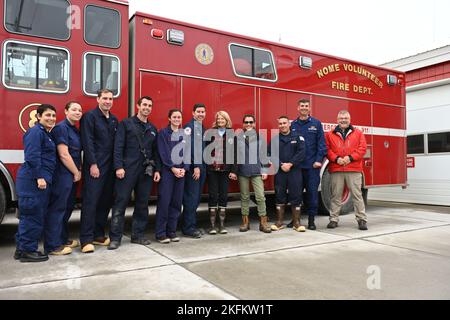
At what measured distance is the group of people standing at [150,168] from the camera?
13.8 ft

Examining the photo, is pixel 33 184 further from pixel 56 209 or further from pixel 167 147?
pixel 167 147

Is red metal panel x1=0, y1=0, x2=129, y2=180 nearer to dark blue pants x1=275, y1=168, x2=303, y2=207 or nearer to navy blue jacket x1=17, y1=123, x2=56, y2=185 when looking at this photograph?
navy blue jacket x1=17, y1=123, x2=56, y2=185

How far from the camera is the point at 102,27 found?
5102 mm

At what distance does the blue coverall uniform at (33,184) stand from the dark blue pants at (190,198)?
181 cm

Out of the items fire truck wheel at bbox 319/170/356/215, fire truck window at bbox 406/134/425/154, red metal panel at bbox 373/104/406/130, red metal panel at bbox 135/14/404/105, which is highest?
red metal panel at bbox 135/14/404/105

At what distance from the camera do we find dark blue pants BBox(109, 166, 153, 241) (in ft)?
15.5

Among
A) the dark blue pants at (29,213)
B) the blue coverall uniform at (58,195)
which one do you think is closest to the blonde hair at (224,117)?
the blue coverall uniform at (58,195)

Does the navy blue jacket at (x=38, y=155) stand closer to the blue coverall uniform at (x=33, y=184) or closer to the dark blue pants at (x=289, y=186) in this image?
the blue coverall uniform at (x=33, y=184)

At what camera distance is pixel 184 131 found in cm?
523

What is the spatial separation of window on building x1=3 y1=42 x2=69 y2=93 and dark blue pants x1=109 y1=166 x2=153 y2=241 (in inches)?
55.6

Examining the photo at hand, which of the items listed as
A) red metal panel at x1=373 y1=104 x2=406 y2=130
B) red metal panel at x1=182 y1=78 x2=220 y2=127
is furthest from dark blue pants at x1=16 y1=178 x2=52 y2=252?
red metal panel at x1=373 y1=104 x2=406 y2=130

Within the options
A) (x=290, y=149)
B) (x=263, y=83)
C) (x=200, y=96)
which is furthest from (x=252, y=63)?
(x=290, y=149)

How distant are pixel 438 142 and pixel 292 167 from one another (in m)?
5.80
